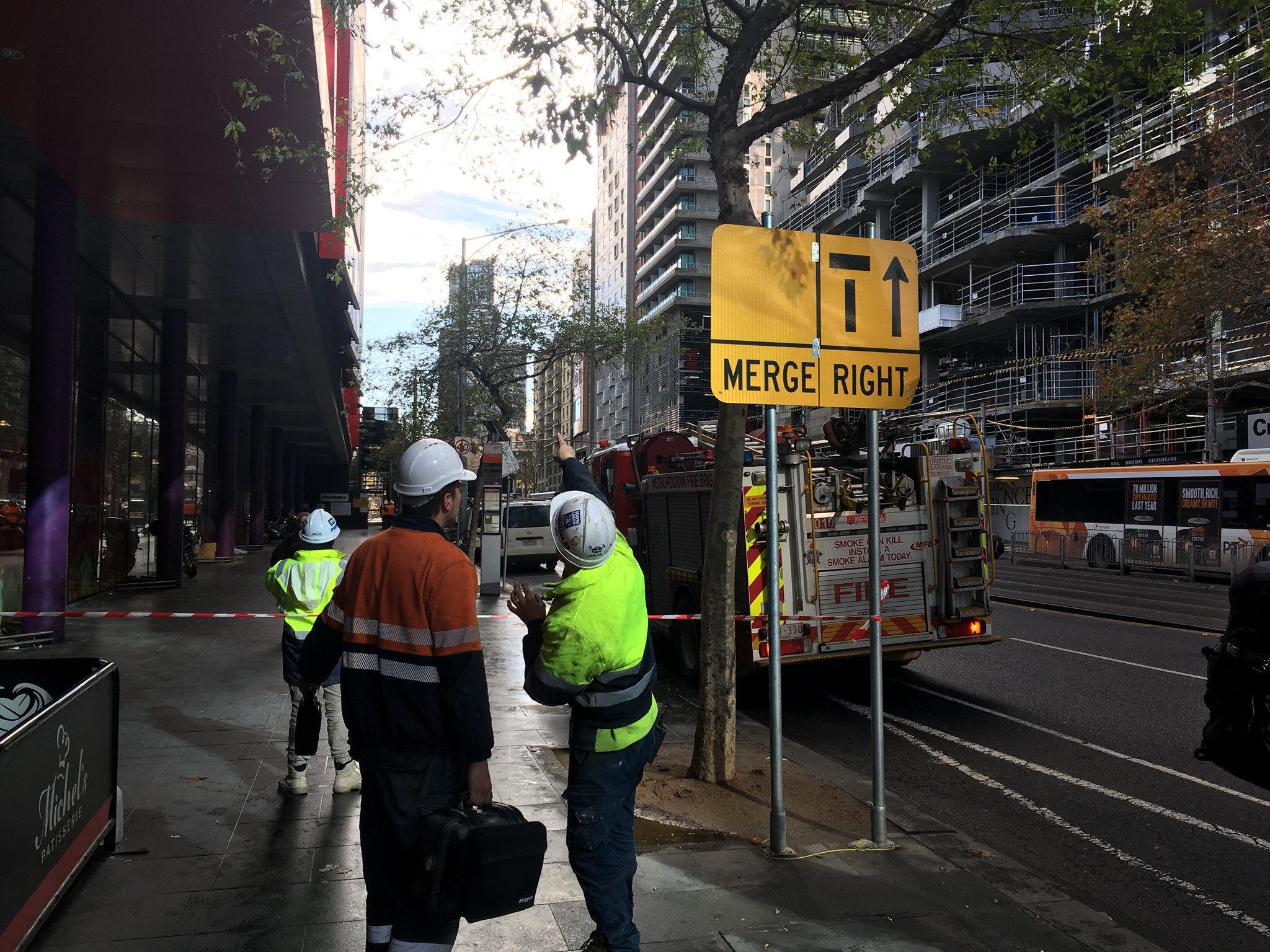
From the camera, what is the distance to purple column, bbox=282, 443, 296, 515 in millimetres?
48781

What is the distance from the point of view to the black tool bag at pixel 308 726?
465 centimetres

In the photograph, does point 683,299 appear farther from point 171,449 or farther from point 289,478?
point 171,449

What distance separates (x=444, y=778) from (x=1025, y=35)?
24.8 ft

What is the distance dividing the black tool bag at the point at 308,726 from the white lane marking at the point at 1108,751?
5536mm

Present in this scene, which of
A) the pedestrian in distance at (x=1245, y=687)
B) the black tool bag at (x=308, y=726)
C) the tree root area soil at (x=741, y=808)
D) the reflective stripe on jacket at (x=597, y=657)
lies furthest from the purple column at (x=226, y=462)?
the pedestrian in distance at (x=1245, y=687)

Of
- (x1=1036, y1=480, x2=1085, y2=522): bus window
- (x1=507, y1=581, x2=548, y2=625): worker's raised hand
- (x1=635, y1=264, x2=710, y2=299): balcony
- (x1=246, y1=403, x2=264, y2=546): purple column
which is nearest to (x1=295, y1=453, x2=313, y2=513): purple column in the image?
(x1=246, y1=403, x2=264, y2=546): purple column

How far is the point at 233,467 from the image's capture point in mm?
25891

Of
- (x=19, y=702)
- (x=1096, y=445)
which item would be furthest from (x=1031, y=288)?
(x=19, y=702)

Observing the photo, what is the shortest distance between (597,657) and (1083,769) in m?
4.90

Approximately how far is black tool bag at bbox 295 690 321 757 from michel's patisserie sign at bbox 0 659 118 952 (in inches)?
34.2

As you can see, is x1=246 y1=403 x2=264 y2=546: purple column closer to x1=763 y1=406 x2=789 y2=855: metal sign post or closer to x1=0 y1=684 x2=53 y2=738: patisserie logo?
x1=0 y1=684 x2=53 y2=738: patisserie logo

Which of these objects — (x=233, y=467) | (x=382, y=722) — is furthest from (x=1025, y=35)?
(x=233, y=467)

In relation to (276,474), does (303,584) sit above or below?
below

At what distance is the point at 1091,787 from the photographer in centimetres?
637
